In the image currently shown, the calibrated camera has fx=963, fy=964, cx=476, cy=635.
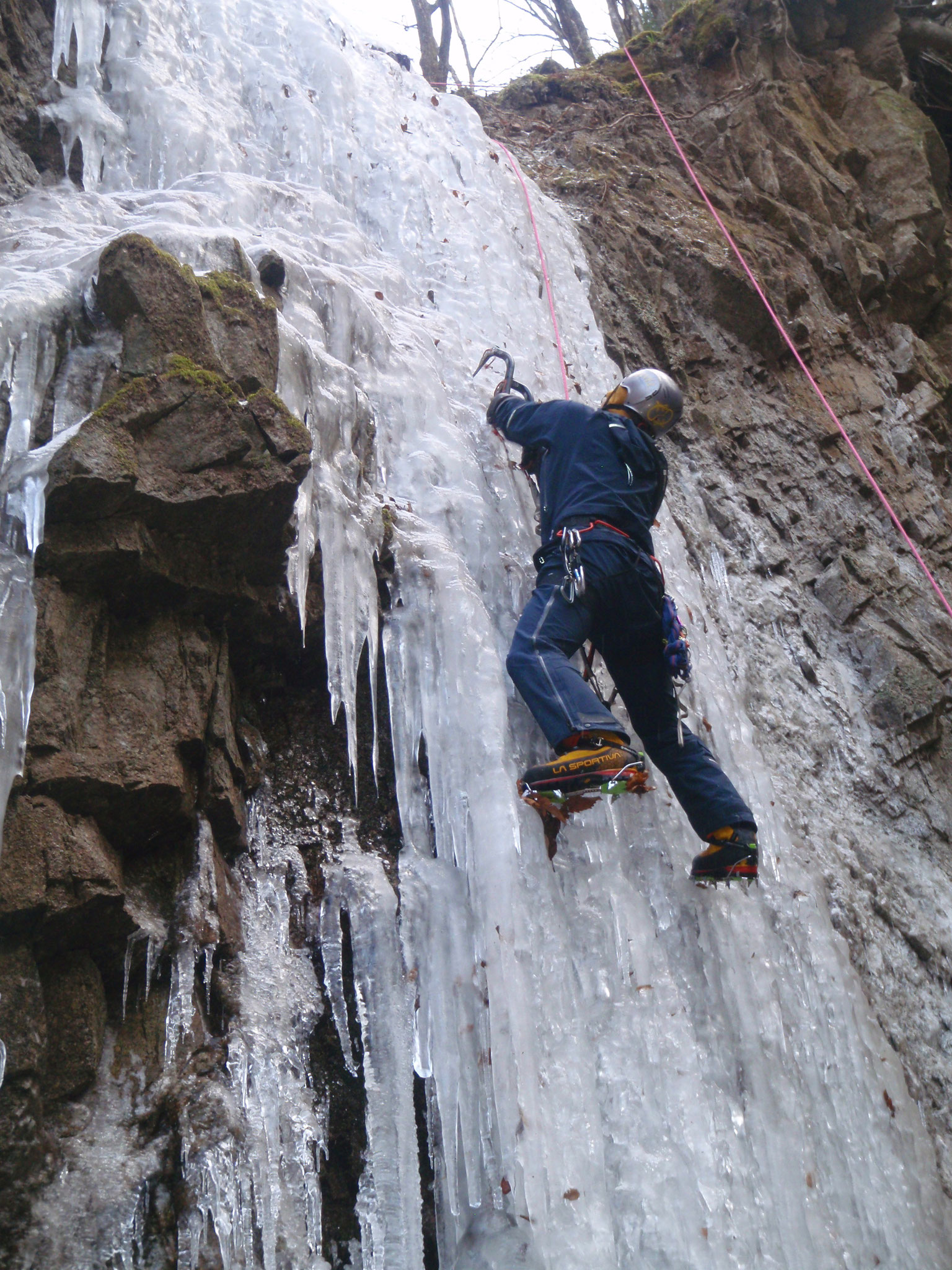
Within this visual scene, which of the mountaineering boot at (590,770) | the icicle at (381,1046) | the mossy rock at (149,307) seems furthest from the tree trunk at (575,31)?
the icicle at (381,1046)

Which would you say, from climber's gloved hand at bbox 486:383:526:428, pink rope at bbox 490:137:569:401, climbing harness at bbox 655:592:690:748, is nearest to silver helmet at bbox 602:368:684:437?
climber's gloved hand at bbox 486:383:526:428

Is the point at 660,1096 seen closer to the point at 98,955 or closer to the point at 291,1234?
the point at 291,1234

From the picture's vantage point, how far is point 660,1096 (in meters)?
2.79

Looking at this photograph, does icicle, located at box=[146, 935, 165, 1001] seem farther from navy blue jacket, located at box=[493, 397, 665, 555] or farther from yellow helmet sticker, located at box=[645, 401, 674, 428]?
yellow helmet sticker, located at box=[645, 401, 674, 428]

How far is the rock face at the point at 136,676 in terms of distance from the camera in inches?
91.7

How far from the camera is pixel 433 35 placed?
43.4 ft

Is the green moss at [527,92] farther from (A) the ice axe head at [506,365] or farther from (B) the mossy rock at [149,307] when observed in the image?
(B) the mossy rock at [149,307]

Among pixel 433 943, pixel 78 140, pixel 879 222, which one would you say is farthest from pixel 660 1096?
pixel 879 222

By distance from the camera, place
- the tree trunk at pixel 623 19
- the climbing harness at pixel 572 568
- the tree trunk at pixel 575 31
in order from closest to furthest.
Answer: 1. the climbing harness at pixel 572 568
2. the tree trunk at pixel 623 19
3. the tree trunk at pixel 575 31

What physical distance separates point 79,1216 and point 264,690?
161cm

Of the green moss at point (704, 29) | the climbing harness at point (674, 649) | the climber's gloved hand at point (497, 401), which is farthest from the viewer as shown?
the green moss at point (704, 29)

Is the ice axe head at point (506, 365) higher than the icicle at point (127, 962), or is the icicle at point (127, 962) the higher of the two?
the ice axe head at point (506, 365)

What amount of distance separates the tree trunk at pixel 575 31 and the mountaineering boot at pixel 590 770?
12267mm

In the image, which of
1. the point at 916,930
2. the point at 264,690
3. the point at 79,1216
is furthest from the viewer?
the point at 916,930
